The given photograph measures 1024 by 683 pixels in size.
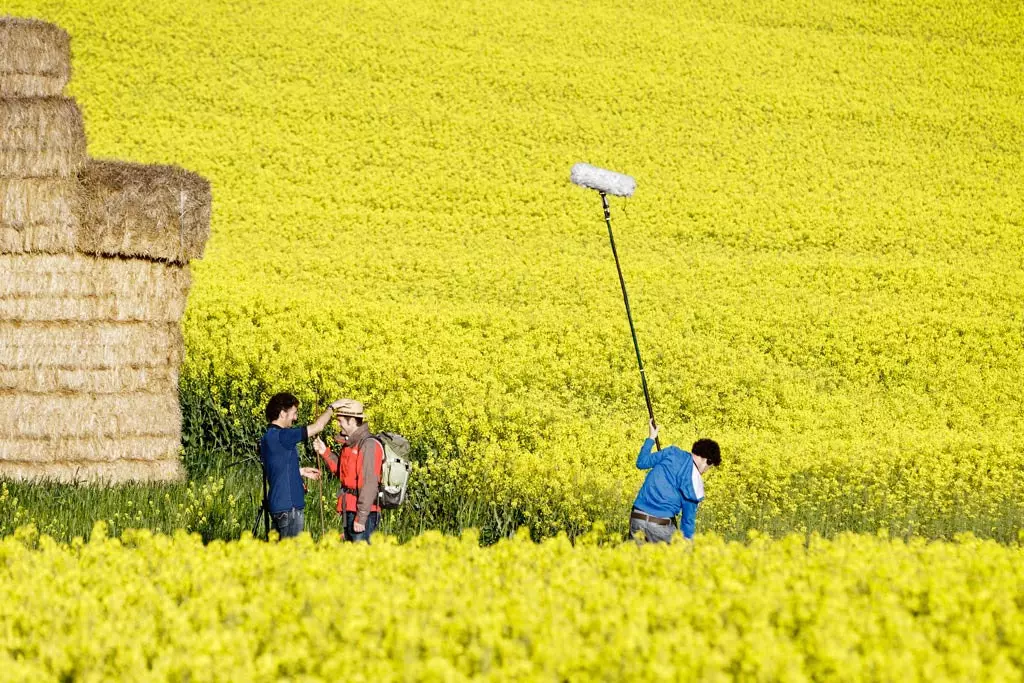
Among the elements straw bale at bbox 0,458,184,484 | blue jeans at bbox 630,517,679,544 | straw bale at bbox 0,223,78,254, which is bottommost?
blue jeans at bbox 630,517,679,544

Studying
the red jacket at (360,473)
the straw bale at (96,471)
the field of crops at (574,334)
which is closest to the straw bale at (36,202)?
the straw bale at (96,471)

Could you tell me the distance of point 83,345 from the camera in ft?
32.1

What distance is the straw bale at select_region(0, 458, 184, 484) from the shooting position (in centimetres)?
961

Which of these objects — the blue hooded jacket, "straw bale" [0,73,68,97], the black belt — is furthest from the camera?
"straw bale" [0,73,68,97]

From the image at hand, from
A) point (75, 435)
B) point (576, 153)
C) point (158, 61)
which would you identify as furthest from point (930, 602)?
point (158, 61)

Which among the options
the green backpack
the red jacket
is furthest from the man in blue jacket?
the red jacket

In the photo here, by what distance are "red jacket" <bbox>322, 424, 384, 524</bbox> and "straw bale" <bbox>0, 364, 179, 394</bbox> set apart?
149 inches

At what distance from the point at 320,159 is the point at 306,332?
44.9ft

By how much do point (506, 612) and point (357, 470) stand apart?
118 inches

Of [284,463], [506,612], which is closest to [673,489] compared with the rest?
[284,463]

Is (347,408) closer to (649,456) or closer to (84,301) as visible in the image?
(649,456)

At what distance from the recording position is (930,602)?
4.11m

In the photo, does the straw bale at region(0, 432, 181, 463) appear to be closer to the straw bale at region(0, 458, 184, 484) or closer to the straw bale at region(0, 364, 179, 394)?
the straw bale at region(0, 458, 184, 484)

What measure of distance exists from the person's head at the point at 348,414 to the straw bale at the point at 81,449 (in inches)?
145
